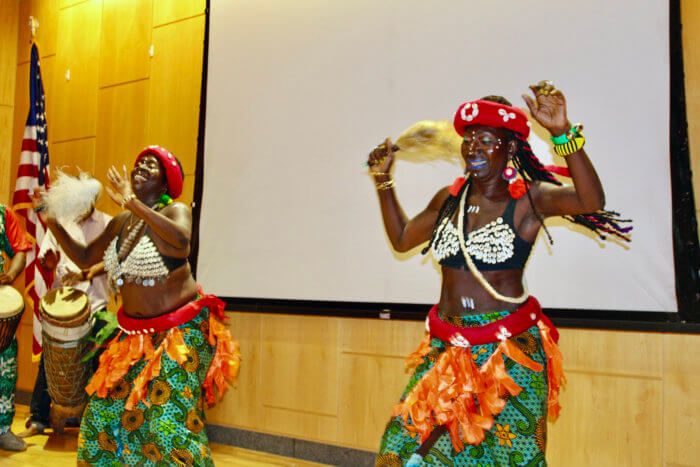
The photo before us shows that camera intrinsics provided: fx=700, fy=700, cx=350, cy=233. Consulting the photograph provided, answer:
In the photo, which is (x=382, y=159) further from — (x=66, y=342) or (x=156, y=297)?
(x=66, y=342)

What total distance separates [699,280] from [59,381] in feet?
11.7

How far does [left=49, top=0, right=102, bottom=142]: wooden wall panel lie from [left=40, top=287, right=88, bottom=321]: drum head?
236cm

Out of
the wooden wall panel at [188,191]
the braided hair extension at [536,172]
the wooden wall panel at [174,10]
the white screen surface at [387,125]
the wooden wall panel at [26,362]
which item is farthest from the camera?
the wooden wall panel at [26,362]

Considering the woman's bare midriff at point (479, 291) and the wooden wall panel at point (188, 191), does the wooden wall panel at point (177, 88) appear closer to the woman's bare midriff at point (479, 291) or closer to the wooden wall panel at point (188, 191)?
the wooden wall panel at point (188, 191)

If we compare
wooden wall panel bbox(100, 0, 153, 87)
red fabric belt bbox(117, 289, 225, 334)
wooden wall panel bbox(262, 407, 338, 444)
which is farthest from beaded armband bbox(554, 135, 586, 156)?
wooden wall panel bbox(100, 0, 153, 87)

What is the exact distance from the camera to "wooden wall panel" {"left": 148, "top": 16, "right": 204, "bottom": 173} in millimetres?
5434

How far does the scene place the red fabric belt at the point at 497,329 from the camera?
90.2 inches

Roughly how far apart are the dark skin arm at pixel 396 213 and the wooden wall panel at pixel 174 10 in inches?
132

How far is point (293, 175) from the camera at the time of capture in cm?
472

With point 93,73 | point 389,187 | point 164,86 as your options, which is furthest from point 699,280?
point 93,73

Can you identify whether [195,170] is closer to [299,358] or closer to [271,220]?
[271,220]

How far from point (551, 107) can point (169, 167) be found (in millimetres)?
1951

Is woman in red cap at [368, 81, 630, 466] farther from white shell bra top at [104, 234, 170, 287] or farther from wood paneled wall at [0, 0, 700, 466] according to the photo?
white shell bra top at [104, 234, 170, 287]

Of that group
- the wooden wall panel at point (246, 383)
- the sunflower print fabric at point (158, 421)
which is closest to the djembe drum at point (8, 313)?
the wooden wall panel at point (246, 383)
